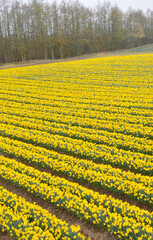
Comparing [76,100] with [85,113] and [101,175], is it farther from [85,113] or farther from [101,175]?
[101,175]

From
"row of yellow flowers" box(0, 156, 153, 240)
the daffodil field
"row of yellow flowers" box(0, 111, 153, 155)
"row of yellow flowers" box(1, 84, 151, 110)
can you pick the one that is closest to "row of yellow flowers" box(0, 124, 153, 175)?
the daffodil field

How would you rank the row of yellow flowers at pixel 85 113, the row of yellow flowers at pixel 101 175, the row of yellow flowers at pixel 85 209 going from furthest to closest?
the row of yellow flowers at pixel 85 113
the row of yellow flowers at pixel 101 175
the row of yellow flowers at pixel 85 209

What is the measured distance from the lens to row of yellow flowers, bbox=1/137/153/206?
6.65m

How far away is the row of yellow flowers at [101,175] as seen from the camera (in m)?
6.65

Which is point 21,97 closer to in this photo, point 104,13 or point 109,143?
point 109,143

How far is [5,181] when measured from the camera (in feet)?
27.4

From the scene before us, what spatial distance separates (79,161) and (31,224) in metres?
3.35

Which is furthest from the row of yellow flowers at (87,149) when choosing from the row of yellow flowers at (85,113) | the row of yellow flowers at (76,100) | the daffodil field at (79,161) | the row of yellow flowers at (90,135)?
the row of yellow flowers at (76,100)

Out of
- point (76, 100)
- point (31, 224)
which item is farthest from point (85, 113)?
point (31, 224)

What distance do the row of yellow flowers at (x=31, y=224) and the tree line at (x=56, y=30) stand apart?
52001mm

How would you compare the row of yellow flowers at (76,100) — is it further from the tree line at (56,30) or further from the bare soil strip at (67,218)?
the tree line at (56,30)

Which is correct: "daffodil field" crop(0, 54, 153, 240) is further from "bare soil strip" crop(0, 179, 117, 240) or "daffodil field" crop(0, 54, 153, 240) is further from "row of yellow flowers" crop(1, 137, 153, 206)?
"bare soil strip" crop(0, 179, 117, 240)

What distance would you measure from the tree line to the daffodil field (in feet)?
141

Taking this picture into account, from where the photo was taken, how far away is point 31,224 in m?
5.73
